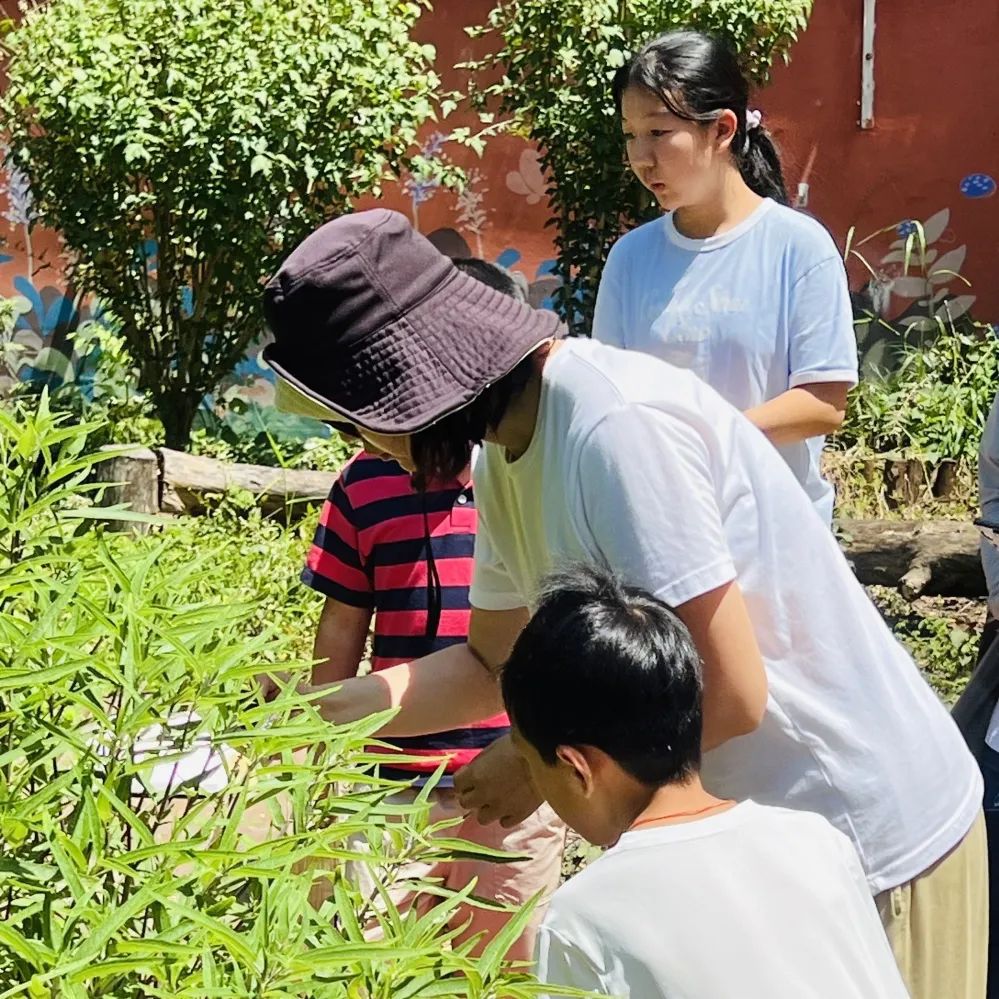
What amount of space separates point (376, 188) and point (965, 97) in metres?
2.98

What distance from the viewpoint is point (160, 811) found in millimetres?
1573

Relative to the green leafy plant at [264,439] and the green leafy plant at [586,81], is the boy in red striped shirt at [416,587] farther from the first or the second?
the green leafy plant at [586,81]

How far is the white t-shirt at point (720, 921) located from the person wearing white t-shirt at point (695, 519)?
0.15 metres

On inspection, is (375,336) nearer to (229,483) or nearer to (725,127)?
(725,127)

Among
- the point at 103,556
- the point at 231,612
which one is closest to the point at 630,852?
the point at 231,612

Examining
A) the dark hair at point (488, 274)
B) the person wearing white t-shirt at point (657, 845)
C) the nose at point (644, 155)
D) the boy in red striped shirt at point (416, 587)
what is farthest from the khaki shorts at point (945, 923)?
the nose at point (644, 155)

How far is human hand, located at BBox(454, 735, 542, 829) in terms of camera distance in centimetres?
199

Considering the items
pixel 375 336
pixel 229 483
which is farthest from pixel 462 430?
pixel 229 483

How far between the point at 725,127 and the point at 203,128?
143 inches

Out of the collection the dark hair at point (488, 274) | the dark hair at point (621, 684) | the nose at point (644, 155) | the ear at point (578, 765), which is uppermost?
the nose at point (644, 155)

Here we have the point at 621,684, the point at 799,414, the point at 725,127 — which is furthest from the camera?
the point at 725,127

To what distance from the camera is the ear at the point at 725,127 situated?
9.56 feet

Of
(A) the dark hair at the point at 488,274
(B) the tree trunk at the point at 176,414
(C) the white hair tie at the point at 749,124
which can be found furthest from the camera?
(B) the tree trunk at the point at 176,414

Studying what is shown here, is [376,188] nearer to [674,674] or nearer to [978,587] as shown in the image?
[978,587]
